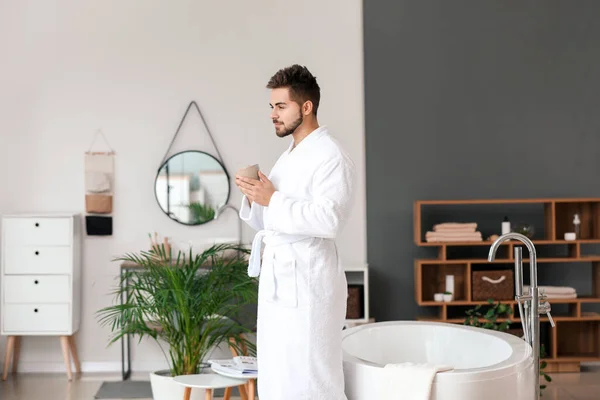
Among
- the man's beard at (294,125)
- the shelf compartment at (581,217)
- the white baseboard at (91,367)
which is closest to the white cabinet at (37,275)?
the white baseboard at (91,367)

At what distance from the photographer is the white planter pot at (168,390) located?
3.92 meters

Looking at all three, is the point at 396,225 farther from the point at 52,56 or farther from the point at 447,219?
the point at 52,56

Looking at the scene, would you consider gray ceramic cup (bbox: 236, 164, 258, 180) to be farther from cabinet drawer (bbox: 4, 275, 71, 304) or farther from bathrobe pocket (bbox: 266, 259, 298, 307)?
cabinet drawer (bbox: 4, 275, 71, 304)

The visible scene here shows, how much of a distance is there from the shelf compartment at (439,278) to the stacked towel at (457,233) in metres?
0.22

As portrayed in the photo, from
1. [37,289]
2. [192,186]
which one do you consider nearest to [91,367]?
[37,289]

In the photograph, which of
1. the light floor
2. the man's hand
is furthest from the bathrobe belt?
the light floor

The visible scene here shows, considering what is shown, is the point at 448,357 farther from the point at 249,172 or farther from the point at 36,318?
the point at 36,318

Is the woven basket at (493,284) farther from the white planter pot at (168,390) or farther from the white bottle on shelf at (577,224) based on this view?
the white planter pot at (168,390)

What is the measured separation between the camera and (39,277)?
5.41 m

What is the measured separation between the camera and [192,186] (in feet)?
18.9

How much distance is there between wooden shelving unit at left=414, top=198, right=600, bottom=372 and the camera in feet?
18.1

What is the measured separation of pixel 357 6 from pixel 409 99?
2.51 ft

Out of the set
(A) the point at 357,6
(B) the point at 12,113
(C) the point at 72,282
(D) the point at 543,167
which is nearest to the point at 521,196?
(D) the point at 543,167

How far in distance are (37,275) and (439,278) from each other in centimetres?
278
